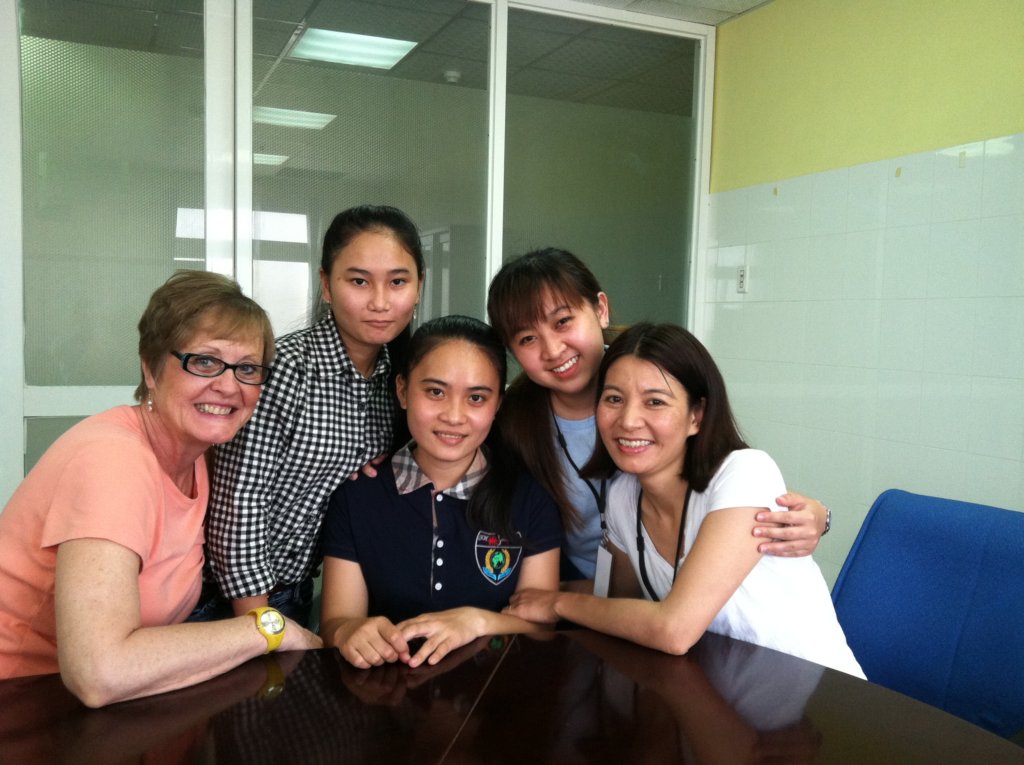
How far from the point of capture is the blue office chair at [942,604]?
159 centimetres

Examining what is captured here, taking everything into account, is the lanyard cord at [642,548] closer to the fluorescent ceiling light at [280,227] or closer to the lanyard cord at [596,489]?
the lanyard cord at [596,489]

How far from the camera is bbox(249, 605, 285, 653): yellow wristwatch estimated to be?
1.39 m

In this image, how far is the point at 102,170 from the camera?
Answer: 3236 mm

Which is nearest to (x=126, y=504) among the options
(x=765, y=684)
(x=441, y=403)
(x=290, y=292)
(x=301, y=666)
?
(x=301, y=666)

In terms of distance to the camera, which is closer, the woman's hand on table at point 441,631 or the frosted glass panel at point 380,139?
the woman's hand on table at point 441,631

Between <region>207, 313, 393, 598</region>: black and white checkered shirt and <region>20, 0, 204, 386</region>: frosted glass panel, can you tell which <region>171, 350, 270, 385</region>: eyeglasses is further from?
<region>20, 0, 204, 386</region>: frosted glass panel

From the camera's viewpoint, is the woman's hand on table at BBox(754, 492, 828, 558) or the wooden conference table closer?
the wooden conference table

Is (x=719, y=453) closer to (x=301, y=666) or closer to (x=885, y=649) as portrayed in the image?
(x=885, y=649)

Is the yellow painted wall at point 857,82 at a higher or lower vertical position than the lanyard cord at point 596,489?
higher

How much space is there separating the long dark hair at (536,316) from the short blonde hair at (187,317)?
649mm

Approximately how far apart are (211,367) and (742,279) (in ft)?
10.0

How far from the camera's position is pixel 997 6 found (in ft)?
9.27

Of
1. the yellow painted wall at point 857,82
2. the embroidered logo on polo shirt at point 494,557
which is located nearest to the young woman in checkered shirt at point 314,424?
the embroidered logo on polo shirt at point 494,557


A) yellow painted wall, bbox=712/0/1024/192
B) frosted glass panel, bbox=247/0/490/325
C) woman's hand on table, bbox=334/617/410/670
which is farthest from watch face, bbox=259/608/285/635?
yellow painted wall, bbox=712/0/1024/192
